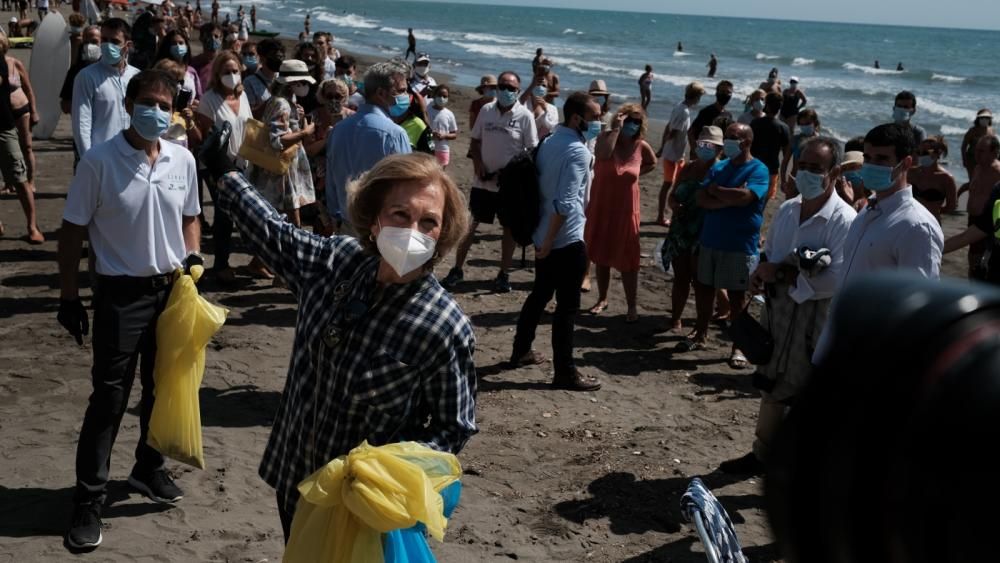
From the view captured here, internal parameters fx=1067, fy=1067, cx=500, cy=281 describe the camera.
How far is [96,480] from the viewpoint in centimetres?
498

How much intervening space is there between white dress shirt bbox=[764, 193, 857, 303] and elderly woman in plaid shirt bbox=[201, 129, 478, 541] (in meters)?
2.89

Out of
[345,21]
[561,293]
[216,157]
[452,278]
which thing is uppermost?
[216,157]

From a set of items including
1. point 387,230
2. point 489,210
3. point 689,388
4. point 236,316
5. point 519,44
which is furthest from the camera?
point 519,44

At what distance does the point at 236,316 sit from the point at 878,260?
18.1ft

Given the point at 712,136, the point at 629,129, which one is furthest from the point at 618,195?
the point at 712,136

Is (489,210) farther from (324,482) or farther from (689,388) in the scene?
(324,482)

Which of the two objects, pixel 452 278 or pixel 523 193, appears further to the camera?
pixel 452 278

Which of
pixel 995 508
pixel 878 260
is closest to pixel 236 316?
pixel 878 260

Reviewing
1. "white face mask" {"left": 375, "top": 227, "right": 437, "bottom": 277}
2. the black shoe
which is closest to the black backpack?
the black shoe

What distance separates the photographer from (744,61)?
235 ft

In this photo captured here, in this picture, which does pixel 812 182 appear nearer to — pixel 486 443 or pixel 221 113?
pixel 486 443

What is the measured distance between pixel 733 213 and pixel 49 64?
28.0 feet

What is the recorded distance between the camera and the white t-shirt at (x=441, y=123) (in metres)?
11.8

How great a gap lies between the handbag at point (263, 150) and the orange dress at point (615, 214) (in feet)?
8.42
